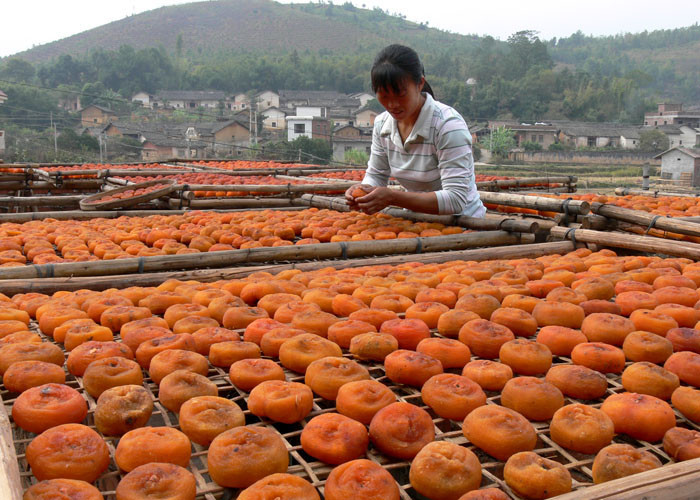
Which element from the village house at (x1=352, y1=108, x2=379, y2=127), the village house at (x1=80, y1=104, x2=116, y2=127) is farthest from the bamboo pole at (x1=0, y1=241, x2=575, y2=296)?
the village house at (x1=352, y1=108, x2=379, y2=127)

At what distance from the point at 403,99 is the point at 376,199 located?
77 cm

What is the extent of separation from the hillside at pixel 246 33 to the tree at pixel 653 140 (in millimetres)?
96127

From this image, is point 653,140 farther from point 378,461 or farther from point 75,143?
point 378,461

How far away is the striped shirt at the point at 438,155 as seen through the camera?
4652 mm

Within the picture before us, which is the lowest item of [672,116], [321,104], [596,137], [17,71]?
[596,137]

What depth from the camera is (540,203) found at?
5.14 m

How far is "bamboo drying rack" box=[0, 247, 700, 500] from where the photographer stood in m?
1.21

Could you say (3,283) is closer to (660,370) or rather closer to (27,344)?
(27,344)

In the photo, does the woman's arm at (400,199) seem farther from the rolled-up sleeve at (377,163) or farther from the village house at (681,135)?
the village house at (681,135)

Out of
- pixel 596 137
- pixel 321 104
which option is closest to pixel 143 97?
pixel 321 104

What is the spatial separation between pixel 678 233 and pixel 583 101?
81.7 m

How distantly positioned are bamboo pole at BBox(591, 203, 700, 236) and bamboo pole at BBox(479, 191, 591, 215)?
353 mm

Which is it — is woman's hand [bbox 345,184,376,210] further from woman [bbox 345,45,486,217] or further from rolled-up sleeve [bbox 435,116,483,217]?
rolled-up sleeve [bbox 435,116,483,217]

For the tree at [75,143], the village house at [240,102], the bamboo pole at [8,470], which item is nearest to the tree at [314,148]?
the tree at [75,143]
